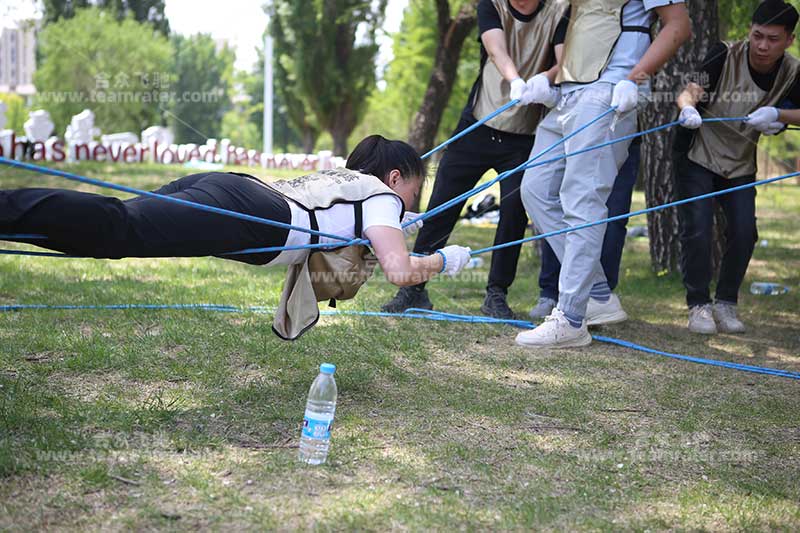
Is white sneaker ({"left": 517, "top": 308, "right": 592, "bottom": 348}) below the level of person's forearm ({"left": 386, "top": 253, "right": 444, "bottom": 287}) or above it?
below

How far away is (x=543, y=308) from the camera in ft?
17.1

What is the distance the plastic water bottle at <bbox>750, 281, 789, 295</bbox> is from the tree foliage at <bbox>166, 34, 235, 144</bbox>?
1545 inches

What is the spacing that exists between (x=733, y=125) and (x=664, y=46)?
3.23 feet

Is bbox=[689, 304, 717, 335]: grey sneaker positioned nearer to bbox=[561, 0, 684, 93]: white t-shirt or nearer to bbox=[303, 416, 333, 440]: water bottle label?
bbox=[561, 0, 684, 93]: white t-shirt

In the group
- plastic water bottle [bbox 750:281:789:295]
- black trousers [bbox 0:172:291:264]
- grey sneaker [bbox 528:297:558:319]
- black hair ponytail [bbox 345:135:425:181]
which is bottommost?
grey sneaker [bbox 528:297:558:319]

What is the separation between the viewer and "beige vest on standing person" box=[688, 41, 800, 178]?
493cm

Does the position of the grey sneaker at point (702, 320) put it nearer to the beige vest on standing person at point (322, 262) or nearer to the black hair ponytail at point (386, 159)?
the black hair ponytail at point (386, 159)

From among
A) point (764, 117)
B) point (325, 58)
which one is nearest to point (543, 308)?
point (764, 117)

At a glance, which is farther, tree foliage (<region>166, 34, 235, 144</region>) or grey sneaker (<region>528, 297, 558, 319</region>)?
tree foliage (<region>166, 34, 235, 144</region>)

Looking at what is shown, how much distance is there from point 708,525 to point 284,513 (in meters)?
1.14

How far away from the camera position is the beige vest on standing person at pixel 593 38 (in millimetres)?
4359

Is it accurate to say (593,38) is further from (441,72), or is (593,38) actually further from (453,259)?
(441,72)

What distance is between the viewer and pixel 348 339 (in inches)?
167

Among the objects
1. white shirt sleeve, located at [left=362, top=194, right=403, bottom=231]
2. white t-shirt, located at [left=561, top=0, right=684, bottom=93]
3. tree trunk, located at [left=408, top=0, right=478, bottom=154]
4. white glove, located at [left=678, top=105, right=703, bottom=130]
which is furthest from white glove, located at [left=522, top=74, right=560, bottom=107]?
tree trunk, located at [left=408, top=0, right=478, bottom=154]
